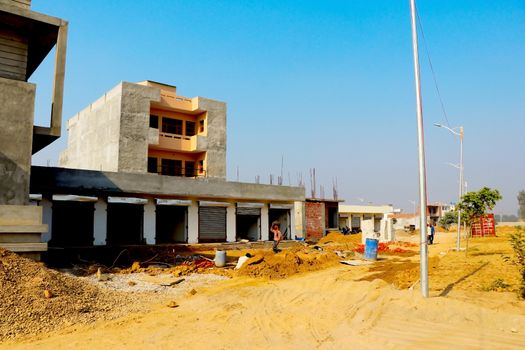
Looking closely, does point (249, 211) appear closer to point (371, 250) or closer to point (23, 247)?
point (371, 250)

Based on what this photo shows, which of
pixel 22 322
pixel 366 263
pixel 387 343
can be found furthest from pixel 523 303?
pixel 22 322

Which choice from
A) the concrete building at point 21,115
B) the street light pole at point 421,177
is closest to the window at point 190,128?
the concrete building at point 21,115

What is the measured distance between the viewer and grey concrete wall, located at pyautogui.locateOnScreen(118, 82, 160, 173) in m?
29.2

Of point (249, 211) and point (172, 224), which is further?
point (249, 211)

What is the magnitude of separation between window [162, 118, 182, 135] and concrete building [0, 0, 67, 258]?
16.6m

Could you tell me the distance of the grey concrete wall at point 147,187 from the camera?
720 inches

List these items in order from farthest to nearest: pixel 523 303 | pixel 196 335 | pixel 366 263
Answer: pixel 366 263 < pixel 523 303 < pixel 196 335

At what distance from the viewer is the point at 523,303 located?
8930 millimetres

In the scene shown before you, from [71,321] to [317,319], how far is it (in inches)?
195

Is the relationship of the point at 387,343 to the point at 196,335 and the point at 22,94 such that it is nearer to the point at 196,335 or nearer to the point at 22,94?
the point at 196,335

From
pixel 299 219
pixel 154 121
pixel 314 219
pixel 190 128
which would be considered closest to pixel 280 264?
pixel 299 219

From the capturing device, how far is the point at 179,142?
3309cm

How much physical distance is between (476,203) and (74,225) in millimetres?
19988

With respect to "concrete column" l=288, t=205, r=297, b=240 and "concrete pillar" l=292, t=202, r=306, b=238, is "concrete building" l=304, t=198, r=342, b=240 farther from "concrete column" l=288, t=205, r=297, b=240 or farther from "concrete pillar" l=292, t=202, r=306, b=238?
"concrete column" l=288, t=205, r=297, b=240
